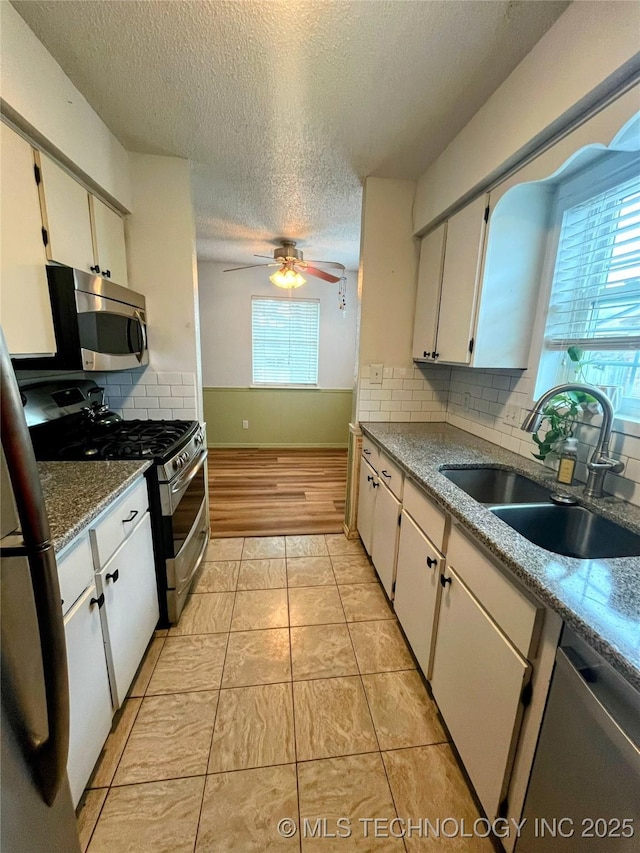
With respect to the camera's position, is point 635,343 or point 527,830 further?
point 635,343

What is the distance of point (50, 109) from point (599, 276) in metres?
2.33

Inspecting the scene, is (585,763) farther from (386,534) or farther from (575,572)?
(386,534)

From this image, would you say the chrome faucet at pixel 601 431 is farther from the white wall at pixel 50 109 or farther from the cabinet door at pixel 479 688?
the white wall at pixel 50 109

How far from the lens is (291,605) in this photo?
77.1 inches

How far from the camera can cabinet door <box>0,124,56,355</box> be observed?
45.6 inches

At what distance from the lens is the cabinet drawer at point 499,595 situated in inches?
32.2

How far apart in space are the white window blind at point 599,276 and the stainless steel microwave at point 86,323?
215 centimetres

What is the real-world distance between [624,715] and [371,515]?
1.62 meters

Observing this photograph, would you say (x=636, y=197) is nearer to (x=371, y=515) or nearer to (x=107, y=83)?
(x=371, y=515)

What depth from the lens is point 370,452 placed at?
225cm

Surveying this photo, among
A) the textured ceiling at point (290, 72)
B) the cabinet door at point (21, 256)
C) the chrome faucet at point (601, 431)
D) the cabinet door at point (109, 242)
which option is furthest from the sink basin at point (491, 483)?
the cabinet door at point (109, 242)

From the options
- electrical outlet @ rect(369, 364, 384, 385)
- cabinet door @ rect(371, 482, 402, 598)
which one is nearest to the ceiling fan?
electrical outlet @ rect(369, 364, 384, 385)

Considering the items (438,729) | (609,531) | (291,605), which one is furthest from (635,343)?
(291,605)

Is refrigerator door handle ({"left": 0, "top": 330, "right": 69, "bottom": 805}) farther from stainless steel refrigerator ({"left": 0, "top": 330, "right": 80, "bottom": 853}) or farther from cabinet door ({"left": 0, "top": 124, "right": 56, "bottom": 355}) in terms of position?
cabinet door ({"left": 0, "top": 124, "right": 56, "bottom": 355})
